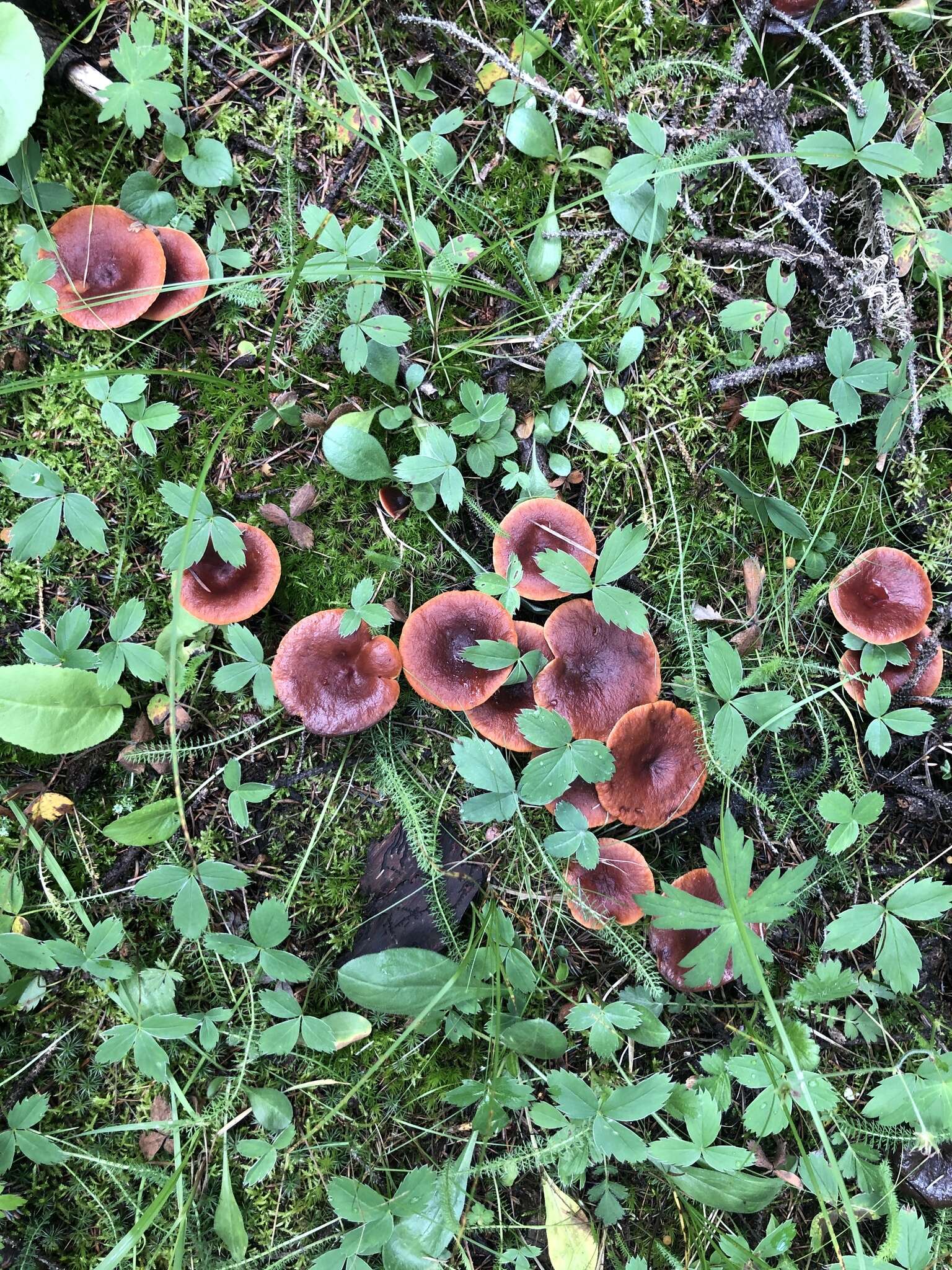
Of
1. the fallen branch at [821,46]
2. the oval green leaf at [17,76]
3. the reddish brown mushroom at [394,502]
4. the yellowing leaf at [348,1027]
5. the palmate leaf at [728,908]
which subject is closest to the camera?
the palmate leaf at [728,908]

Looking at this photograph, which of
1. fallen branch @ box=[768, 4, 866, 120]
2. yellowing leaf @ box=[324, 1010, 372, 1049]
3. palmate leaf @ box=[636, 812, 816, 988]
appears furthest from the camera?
fallen branch @ box=[768, 4, 866, 120]

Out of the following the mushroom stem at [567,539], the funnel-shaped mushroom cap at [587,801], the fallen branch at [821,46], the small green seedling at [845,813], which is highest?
the fallen branch at [821,46]

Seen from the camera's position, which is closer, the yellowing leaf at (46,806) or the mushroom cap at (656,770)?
the mushroom cap at (656,770)

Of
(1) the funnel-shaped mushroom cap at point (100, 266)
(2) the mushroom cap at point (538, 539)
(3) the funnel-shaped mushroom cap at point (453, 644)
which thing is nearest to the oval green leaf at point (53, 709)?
(3) the funnel-shaped mushroom cap at point (453, 644)

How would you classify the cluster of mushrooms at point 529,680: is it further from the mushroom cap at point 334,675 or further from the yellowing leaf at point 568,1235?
the yellowing leaf at point 568,1235

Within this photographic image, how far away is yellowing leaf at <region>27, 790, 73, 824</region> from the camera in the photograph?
346cm

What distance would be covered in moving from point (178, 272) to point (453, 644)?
1972 mm

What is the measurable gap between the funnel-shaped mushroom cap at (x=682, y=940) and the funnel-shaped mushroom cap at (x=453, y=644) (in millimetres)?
1176

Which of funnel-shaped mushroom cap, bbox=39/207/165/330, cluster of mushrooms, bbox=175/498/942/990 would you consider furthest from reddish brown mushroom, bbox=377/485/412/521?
funnel-shaped mushroom cap, bbox=39/207/165/330

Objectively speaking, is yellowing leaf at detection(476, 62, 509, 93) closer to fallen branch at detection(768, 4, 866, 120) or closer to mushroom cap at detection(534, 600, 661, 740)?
fallen branch at detection(768, 4, 866, 120)

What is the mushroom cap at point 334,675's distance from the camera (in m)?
3.30

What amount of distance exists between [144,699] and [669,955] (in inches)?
98.8

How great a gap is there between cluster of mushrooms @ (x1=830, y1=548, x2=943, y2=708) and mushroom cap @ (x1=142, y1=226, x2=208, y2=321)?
304cm

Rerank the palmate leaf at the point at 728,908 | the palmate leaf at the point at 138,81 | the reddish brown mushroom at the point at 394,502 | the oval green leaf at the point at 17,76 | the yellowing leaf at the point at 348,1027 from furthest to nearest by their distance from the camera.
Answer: the reddish brown mushroom at the point at 394,502 → the yellowing leaf at the point at 348,1027 → the palmate leaf at the point at 138,81 → the oval green leaf at the point at 17,76 → the palmate leaf at the point at 728,908
